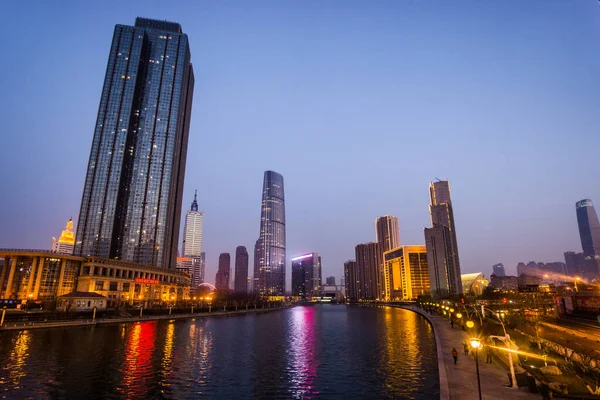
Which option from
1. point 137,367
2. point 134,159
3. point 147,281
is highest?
point 134,159

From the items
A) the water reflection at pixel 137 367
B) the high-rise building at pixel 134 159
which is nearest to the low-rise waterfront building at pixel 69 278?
the high-rise building at pixel 134 159

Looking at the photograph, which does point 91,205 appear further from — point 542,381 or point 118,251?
point 542,381

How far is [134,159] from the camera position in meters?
180

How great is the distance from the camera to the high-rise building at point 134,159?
6555 inches

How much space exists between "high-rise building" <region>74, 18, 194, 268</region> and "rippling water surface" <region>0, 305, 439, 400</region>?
402 ft

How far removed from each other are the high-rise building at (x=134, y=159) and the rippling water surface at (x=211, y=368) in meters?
123

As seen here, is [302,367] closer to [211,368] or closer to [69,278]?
[211,368]

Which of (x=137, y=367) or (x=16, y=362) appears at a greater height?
(x=16, y=362)

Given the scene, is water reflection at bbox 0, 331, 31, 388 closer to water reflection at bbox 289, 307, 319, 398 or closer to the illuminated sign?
water reflection at bbox 289, 307, 319, 398

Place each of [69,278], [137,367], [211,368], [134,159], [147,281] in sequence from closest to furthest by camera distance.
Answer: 1. [137,367]
2. [211,368]
3. [69,278]
4. [147,281]
5. [134,159]

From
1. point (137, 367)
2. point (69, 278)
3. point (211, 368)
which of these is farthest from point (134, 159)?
point (211, 368)

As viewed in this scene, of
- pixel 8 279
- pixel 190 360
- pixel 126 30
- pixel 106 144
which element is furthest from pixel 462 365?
pixel 126 30

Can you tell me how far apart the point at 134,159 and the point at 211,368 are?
170 meters

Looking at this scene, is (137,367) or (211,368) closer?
(137,367)
